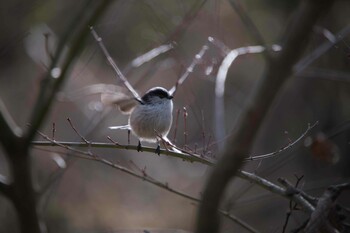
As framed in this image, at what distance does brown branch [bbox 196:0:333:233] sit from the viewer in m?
1.83

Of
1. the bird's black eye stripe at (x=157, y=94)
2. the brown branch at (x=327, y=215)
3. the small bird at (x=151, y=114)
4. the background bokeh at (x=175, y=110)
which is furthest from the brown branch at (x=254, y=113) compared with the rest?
the background bokeh at (x=175, y=110)

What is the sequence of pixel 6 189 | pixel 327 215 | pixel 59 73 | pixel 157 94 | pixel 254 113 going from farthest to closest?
pixel 157 94 → pixel 59 73 → pixel 6 189 → pixel 327 215 → pixel 254 113

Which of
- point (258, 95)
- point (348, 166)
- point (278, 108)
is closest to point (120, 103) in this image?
point (258, 95)

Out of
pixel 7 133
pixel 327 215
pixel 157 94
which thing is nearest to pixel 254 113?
pixel 327 215

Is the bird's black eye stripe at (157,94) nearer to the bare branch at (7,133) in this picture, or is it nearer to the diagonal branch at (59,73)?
the diagonal branch at (59,73)

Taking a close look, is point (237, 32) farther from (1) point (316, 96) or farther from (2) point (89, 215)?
(2) point (89, 215)

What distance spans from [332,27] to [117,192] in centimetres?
476

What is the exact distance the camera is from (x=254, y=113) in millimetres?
1955

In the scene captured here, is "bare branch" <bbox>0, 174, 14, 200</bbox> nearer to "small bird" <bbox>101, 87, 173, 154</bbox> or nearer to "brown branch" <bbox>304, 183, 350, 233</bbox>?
"brown branch" <bbox>304, 183, 350, 233</bbox>

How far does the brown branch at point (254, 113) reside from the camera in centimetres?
183

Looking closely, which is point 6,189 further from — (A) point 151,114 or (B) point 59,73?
(A) point 151,114

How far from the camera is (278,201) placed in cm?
881

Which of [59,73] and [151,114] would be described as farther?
[151,114]

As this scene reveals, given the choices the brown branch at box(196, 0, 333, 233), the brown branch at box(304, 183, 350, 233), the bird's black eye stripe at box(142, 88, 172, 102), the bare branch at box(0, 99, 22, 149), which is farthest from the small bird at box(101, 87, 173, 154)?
the brown branch at box(196, 0, 333, 233)
